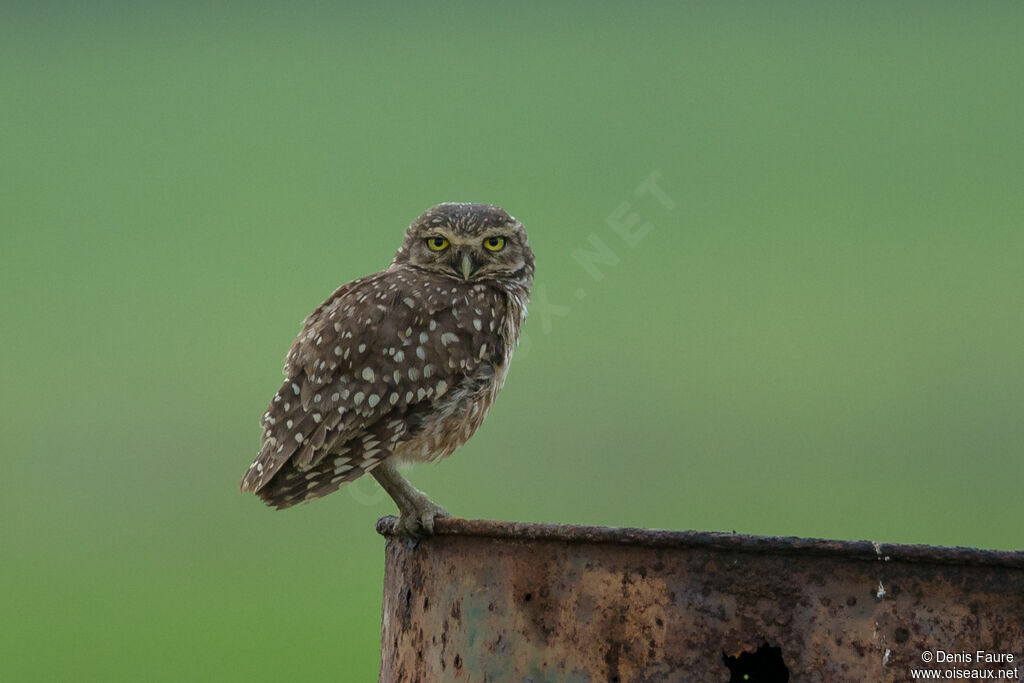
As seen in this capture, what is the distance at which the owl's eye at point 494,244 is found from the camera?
3996 mm

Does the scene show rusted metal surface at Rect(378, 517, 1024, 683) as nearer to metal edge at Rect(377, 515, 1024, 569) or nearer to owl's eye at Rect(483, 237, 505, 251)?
metal edge at Rect(377, 515, 1024, 569)

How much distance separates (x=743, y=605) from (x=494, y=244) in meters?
2.10

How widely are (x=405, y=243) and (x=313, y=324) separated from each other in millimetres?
677

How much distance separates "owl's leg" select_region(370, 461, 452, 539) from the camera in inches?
108

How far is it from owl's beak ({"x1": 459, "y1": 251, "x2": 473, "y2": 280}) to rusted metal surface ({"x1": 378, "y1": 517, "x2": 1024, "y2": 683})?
1.63m

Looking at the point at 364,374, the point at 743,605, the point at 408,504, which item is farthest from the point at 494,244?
the point at 743,605

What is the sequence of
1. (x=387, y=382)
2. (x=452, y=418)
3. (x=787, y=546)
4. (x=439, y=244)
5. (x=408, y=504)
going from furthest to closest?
(x=439, y=244)
(x=452, y=418)
(x=387, y=382)
(x=408, y=504)
(x=787, y=546)

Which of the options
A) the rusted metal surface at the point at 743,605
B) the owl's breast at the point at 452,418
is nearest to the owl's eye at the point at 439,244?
the owl's breast at the point at 452,418

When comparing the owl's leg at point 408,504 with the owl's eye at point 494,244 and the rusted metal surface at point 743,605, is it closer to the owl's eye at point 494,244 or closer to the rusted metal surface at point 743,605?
the rusted metal surface at point 743,605

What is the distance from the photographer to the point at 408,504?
3117 millimetres

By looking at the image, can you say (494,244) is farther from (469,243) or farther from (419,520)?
(419,520)

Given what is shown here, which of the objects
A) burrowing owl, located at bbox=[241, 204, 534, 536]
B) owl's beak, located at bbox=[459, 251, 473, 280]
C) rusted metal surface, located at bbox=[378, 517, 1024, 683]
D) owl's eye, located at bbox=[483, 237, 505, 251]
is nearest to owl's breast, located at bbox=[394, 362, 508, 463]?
burrowing owl, located at bbox=[241, 204, 534, 536]

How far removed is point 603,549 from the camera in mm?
2262

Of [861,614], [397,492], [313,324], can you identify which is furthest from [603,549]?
[313,324]
